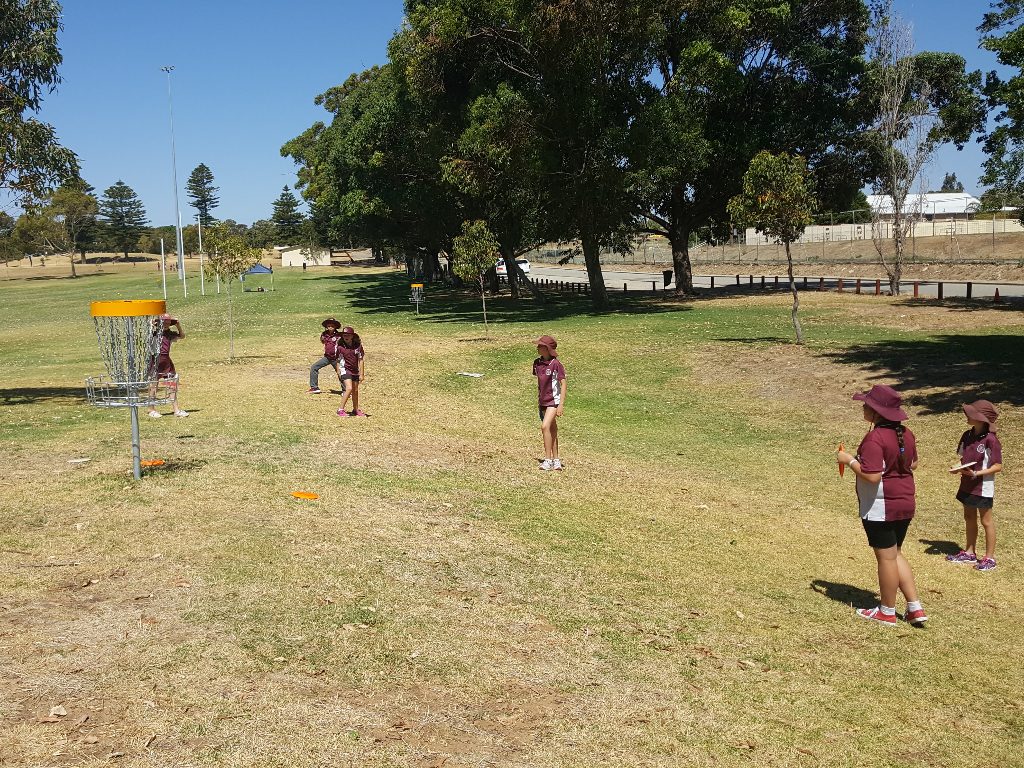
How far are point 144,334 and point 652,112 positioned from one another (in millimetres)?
28391

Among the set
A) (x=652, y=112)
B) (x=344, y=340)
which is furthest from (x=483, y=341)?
(x=344, y=340)

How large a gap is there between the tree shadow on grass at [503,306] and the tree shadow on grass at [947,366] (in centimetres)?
1520

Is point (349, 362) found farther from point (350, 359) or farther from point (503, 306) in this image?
point (503, 306)

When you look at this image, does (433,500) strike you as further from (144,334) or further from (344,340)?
(344,340)

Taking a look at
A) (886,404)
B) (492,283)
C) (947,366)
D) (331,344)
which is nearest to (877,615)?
(886,404)

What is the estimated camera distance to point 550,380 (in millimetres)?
12305

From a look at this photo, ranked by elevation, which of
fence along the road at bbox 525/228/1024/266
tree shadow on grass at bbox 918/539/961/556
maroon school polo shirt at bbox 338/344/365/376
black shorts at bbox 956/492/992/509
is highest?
fence along the road at bbox 525/228/1024/266

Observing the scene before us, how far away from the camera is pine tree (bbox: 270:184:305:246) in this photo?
164250 millimetres

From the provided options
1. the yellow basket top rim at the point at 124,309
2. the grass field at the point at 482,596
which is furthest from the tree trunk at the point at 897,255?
the yellow basket top rim at the point at 124,309

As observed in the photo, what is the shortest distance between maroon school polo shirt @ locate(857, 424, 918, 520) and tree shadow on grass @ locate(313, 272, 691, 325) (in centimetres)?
2921

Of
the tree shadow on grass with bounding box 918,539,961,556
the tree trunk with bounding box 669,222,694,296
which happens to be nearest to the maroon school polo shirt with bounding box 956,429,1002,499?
the tree shadow on grass with bounding box 918,539,961,556

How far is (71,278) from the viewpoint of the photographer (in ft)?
374

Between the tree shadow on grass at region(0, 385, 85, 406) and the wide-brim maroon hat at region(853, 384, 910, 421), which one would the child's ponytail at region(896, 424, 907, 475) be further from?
the tree shadow on grass at region(0, 385, 85, 406)

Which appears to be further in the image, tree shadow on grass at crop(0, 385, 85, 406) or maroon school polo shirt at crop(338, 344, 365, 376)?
tree shadow on grass at crop(0, 385, 85, 406)
